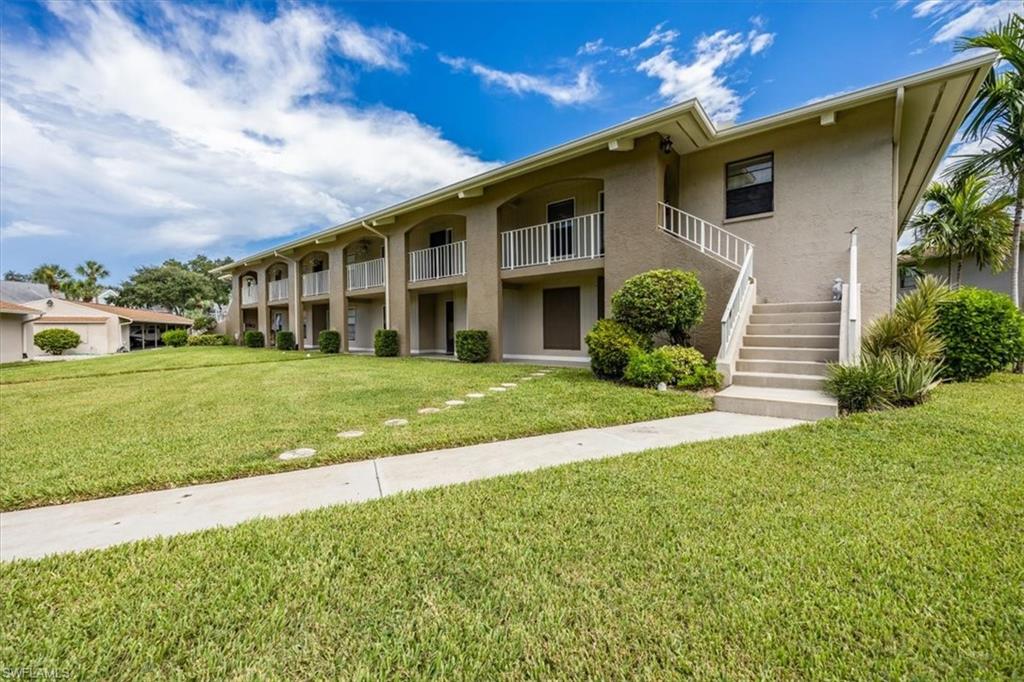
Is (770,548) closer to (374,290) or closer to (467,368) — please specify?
(467,368)

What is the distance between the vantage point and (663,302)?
300 inches

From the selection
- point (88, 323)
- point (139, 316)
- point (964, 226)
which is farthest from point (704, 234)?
point (139, 316)

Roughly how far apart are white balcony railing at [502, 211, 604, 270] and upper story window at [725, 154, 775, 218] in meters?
3.04

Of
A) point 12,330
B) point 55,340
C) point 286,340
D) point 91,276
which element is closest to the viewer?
point 12,330

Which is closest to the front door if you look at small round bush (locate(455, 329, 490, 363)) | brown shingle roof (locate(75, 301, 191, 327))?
small round bush (locate(455, 329, 490, 363))

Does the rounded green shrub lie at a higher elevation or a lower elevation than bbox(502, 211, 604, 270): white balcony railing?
lower

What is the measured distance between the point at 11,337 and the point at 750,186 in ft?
96.0

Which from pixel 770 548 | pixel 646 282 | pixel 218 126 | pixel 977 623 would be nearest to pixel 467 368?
pixel 646 282

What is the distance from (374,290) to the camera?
17.0 m

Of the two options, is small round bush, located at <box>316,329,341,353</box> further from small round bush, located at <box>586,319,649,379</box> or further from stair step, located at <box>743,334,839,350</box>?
stair step, located at <box>743,334,839,350</box>

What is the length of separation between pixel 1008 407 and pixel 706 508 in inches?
220

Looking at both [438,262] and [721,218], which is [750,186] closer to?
[721,218]

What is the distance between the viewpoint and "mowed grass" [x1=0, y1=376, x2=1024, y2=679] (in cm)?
163

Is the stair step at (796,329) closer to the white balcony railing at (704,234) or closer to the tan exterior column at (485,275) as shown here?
the white balcony railing at (704,234)
